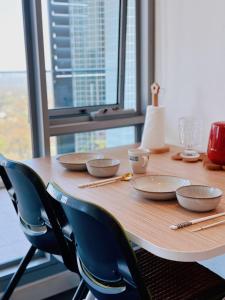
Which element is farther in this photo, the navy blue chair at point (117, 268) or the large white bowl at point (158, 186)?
the large white bowl at point (158, 186)

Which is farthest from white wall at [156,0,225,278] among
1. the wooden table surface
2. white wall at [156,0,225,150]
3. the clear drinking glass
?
the wooden table surface

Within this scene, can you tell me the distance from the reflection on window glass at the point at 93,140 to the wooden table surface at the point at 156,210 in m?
0.47

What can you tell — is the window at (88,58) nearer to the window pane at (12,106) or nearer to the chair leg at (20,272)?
the window pane at (12,106)

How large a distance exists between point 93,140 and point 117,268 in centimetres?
159

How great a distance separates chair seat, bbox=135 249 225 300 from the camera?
1.32 meters

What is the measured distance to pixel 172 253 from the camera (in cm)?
101

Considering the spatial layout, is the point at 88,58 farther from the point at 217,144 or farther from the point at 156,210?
the point at 156,210

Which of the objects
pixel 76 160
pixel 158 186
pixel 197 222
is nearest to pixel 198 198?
pixel 197 222

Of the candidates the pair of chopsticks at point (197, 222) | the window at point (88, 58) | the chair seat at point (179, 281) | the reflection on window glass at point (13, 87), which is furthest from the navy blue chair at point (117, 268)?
the window at point (88, 58)

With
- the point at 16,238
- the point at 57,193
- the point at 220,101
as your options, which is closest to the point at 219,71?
the point at 220,101

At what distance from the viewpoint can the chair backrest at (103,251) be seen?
104 centimetres

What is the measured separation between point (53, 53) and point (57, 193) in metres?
1.43

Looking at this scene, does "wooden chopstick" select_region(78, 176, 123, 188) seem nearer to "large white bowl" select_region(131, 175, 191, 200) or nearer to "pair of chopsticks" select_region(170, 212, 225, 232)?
"large white bowl" select_region(131, 175, 191, 200)

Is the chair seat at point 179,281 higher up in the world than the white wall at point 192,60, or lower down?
lower down
